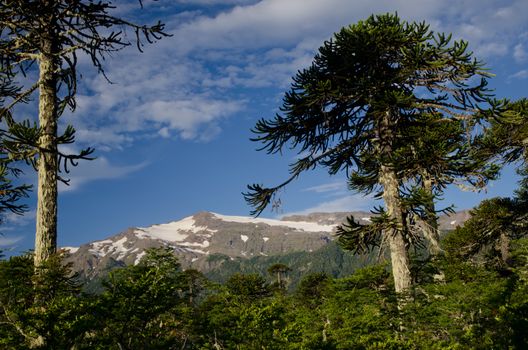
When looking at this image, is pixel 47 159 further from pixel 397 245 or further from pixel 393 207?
pixel 397 245

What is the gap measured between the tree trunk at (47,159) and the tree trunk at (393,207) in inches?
287

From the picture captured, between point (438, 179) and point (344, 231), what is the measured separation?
2690mm

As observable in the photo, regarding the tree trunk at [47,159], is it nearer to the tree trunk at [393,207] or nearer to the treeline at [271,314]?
the treeline at [271,314]

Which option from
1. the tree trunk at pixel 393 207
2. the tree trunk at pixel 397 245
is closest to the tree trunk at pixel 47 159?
the tree trunk at pixel 393 207

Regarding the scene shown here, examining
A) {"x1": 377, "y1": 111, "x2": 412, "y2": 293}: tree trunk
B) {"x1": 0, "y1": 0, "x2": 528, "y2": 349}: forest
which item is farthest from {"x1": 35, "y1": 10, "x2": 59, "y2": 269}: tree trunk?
{"x1": 377, "y1": 111, "x2": 412, "y2": 293}: tree trunk

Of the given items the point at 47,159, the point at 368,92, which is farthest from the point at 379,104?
the point at 47,159

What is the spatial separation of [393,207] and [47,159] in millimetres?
7938

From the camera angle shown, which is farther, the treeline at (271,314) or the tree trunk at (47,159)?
the tree trunk at (47,159)

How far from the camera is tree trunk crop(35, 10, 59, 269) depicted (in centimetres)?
746

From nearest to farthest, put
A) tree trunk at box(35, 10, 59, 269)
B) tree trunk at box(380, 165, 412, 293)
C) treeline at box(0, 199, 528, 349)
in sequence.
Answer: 1. treeline at box(0, 199, 528, 349)
2. tree trunk at box(35, 10, 59, 269)
3. tree trunk at box(380, 165, 412, 293)

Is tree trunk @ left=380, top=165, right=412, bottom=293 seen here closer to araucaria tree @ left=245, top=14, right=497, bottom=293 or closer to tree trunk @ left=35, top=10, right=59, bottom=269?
araucaria tree @ left=245, top=14, right=497, bottom=293

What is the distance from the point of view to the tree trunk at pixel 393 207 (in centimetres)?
1016

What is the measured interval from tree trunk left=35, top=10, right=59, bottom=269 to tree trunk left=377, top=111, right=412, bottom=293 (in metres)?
7.30

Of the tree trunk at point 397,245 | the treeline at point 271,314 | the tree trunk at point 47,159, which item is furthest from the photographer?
the tree trunk at point 397,245
